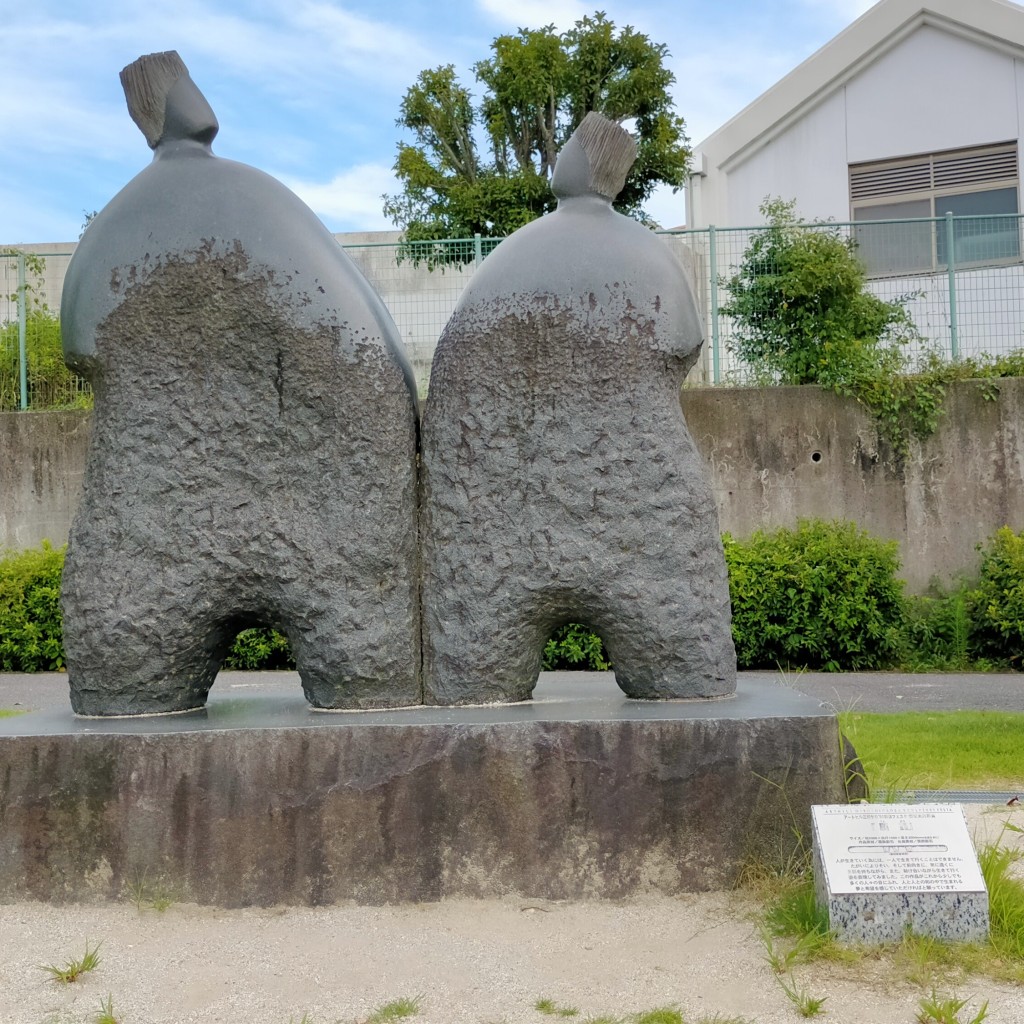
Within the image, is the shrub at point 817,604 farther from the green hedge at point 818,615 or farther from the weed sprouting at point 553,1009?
the weed sprouting at point 553,1009

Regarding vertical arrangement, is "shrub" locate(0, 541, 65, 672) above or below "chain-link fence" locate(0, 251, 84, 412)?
below

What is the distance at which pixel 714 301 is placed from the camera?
11.4 m

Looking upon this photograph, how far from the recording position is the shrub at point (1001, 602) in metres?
9.71

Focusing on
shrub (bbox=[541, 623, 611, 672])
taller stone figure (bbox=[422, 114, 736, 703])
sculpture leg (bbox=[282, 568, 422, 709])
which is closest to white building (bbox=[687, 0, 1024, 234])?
shrub (bbox=[541, 623, 611, 672])

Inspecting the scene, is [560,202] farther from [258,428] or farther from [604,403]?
[258,428]

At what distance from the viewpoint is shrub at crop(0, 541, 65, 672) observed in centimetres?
1001

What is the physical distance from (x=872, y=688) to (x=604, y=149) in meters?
5.48

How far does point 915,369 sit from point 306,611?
8.36 metres

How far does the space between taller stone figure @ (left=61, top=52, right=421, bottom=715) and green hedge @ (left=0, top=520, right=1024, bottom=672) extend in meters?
5.25

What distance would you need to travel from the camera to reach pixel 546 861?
389cm

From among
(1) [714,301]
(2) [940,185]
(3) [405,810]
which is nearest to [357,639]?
(3) [405,810]

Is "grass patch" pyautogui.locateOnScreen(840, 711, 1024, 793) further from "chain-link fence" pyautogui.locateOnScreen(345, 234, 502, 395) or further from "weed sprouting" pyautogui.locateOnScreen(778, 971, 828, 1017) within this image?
"chain-link fence" pyautogui.locateOnScreen(345, 234, 502, 395)

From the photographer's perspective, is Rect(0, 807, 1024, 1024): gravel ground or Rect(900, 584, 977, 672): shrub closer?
Rect(0, 807, 1024, 1024): gravel ground

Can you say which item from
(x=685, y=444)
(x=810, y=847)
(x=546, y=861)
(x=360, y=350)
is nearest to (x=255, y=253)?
(x=360, y=350)
